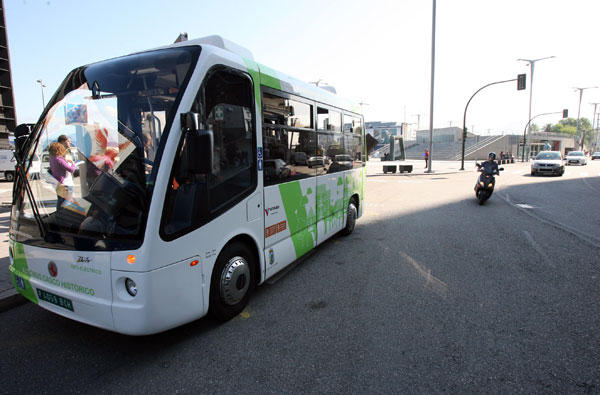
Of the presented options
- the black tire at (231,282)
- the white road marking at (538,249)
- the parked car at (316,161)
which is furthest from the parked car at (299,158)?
the white road marking at (538,249)

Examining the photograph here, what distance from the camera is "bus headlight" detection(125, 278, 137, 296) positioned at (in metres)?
2.56

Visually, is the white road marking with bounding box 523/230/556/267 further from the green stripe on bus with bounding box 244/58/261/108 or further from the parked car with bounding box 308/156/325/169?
the green stripe on bus with bounding box 244/58/261/108

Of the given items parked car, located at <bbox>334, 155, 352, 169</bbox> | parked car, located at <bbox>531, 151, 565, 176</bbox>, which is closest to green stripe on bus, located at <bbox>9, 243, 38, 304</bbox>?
parked car, located at <bbox>334, 155, 352, 169</bbox>

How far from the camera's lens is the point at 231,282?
11.2 feet

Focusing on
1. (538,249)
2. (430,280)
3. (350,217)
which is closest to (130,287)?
(430,280)

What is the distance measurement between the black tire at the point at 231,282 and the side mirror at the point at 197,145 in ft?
3.49

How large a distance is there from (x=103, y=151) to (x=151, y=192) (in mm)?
707

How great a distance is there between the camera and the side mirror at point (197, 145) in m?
2.58

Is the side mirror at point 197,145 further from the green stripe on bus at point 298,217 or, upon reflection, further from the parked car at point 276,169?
the green stripe on bus at point 298,217

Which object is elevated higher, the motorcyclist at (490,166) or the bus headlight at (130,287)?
the motorcyclist at (490,166)

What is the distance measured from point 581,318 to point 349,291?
2438 mm

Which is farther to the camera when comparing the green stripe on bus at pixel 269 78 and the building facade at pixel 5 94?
the building facade at pixel 5 94

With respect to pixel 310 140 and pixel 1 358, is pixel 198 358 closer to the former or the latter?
pixel 1 358

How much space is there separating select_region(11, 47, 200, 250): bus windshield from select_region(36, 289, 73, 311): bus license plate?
46cm
